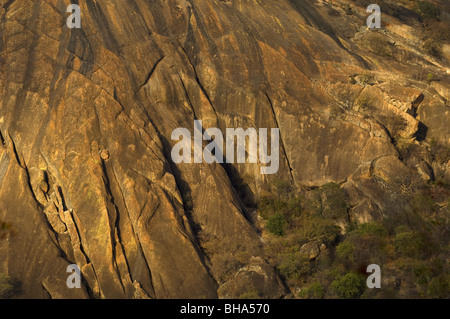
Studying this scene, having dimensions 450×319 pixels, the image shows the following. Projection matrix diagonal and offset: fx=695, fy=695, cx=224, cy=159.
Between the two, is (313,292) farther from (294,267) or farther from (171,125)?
(171,125)

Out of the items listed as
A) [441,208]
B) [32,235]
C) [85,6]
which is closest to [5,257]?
[32,235]

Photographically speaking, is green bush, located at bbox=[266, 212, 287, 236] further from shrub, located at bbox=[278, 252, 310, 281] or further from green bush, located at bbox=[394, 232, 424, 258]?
green bush, located at bbox=[394, 232, 424, 258]

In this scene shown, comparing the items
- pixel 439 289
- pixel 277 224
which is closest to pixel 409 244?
pixel 439 289

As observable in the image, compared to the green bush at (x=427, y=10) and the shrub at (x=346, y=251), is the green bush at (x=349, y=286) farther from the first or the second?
the green bush at (x=427, y=10)

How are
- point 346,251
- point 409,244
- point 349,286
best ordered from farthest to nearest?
point 346,251, point 409,244, point 349,286

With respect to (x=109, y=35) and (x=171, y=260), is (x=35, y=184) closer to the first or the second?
(x=171, y=260)

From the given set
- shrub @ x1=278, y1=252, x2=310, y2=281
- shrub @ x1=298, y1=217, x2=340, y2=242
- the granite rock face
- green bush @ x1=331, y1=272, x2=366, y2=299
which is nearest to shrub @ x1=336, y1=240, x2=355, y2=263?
shrub @ x1=298, y1=217, x2=340, y2=242
